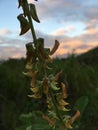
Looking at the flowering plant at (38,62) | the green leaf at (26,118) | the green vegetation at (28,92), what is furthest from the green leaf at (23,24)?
the green vegetation at (28,92)

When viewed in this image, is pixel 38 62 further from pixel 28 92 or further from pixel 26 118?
pixel 28 92

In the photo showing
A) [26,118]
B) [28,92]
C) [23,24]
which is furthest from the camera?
[28,92]

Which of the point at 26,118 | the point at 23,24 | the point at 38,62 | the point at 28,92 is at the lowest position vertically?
the point at 26,118

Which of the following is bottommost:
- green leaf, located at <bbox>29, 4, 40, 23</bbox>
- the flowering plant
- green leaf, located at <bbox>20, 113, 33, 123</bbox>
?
green leaf, located at <bbox>20, 113, 33, 123</bbox>

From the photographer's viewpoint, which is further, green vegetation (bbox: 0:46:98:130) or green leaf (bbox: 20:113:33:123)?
green vegetation (bbox: 0:46:98:130)

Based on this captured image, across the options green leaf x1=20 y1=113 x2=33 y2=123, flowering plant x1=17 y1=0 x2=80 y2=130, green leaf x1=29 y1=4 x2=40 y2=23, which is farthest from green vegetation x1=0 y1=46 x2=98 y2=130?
green leaf x1=29 y1=4 x2=40 y2=23

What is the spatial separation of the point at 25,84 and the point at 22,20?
6099 millimetres

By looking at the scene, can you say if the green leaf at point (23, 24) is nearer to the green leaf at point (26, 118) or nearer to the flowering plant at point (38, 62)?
the flowering plant at point (38, 62)

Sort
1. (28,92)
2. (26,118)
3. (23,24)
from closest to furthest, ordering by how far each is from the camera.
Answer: (23,24) → (26,118) → (28,92)

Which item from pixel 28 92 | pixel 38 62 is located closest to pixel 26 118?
pixel 38 62

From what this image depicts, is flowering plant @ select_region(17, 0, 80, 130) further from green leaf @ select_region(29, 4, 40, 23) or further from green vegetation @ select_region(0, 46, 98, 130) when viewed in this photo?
green vegetation @ select_region(0, 46, 98, 130)

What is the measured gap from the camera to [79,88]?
24.2 feet

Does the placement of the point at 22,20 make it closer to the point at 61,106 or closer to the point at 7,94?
the point at 61,106

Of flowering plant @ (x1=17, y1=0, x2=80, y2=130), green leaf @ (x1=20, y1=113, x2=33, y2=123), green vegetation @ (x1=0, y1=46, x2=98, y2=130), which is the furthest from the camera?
green vegetation @ (x1=0, y1=46, x2=98, y2=130)
